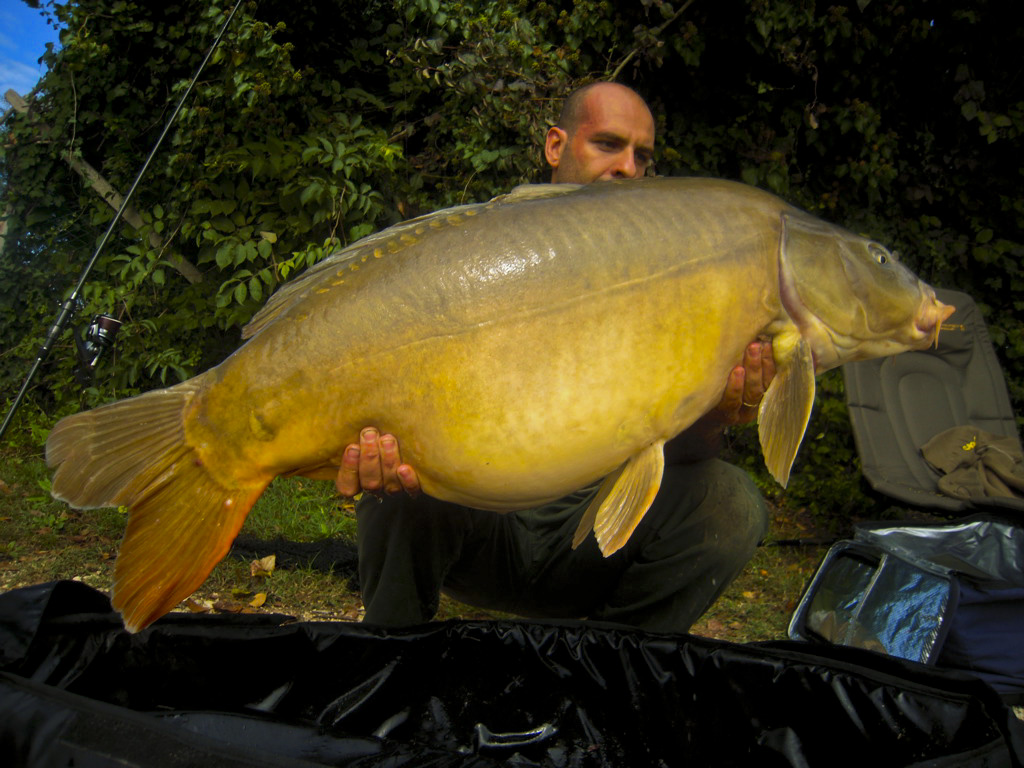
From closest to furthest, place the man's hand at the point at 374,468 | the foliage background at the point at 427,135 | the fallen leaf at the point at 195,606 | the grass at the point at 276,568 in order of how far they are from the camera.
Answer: the man's hand at the point at 374,468
the fallen leaf at the point at 195,606
the grass at the point at 276,568
the foliage background at the point at 427,135

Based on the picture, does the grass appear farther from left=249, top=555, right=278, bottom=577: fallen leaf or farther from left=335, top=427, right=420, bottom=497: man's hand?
left=335, top=427, right=420, bottom=497: man's hand

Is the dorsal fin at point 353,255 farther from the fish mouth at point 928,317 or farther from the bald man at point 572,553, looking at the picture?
the fish mouth at point 928,317

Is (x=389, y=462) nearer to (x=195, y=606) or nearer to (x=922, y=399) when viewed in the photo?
(x=195, y=606)

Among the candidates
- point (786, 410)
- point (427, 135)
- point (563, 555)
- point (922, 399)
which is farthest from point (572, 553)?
point (427, 135)

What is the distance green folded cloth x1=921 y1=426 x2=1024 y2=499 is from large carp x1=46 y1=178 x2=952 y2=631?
1.69m

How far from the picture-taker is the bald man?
1.61 metres

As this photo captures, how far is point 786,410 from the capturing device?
130 centimetres

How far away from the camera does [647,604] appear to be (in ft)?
5.45

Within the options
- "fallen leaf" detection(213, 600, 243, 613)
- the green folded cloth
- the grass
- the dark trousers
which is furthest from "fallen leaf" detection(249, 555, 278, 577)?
the green folded cloth

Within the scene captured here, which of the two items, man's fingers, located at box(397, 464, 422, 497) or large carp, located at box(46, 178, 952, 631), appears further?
man's fingers, located at box(397, 464, 422, 497)

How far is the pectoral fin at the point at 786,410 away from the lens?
4.20ft

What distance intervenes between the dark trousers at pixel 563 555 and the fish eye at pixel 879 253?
0.57 metres

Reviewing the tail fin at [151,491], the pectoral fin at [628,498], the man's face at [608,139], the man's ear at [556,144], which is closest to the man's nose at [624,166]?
the man's face at [608,139]

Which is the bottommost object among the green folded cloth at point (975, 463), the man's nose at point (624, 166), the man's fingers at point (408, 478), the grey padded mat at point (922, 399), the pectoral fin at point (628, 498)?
the green folded cloth at point (975, 463)
